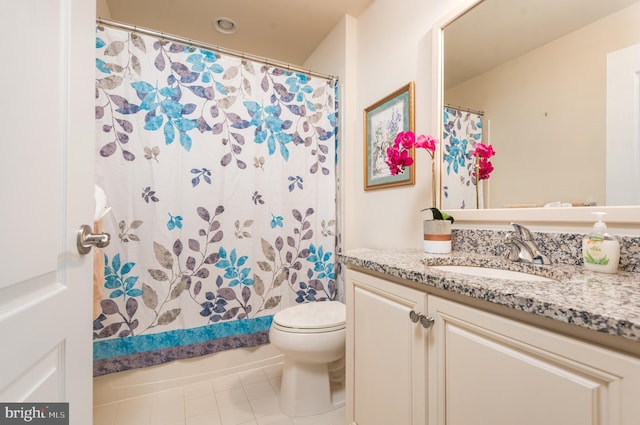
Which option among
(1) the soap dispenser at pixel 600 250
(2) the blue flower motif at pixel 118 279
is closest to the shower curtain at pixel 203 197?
(2) the blue flower motif at pixel 118 279

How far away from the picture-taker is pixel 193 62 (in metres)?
1.58

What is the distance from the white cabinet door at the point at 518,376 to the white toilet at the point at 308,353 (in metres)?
0.64

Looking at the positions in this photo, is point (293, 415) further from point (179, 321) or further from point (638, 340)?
point (638, 340)

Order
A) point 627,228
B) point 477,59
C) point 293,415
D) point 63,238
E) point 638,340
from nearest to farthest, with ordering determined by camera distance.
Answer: point 638,340, point 63,238, point 627,228, point 477,59, point 293,415

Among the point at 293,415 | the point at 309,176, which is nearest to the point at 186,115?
the point at 309,176

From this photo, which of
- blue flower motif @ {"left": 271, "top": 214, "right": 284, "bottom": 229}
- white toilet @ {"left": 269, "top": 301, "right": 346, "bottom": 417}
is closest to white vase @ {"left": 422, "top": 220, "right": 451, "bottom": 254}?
white toilet @ {"left": 269, "top": 301, "right": 346, "bottom": 417}

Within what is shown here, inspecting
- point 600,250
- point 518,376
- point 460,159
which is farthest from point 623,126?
point 518,376

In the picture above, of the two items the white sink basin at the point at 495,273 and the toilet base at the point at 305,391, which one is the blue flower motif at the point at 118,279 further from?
the white sink basin at the point at 495,273

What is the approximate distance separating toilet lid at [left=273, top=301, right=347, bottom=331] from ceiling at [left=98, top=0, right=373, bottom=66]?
1851 mm

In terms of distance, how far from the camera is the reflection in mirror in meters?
0.81

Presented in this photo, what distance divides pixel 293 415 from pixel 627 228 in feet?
4.84

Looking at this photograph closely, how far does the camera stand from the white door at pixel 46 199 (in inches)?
16.8

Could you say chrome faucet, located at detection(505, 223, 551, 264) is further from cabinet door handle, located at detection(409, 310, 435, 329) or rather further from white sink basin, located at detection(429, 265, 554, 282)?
cabinet door handle, located at detection(409, 310, 435, 329)

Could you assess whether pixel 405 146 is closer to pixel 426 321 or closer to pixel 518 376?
pixel 426 321
